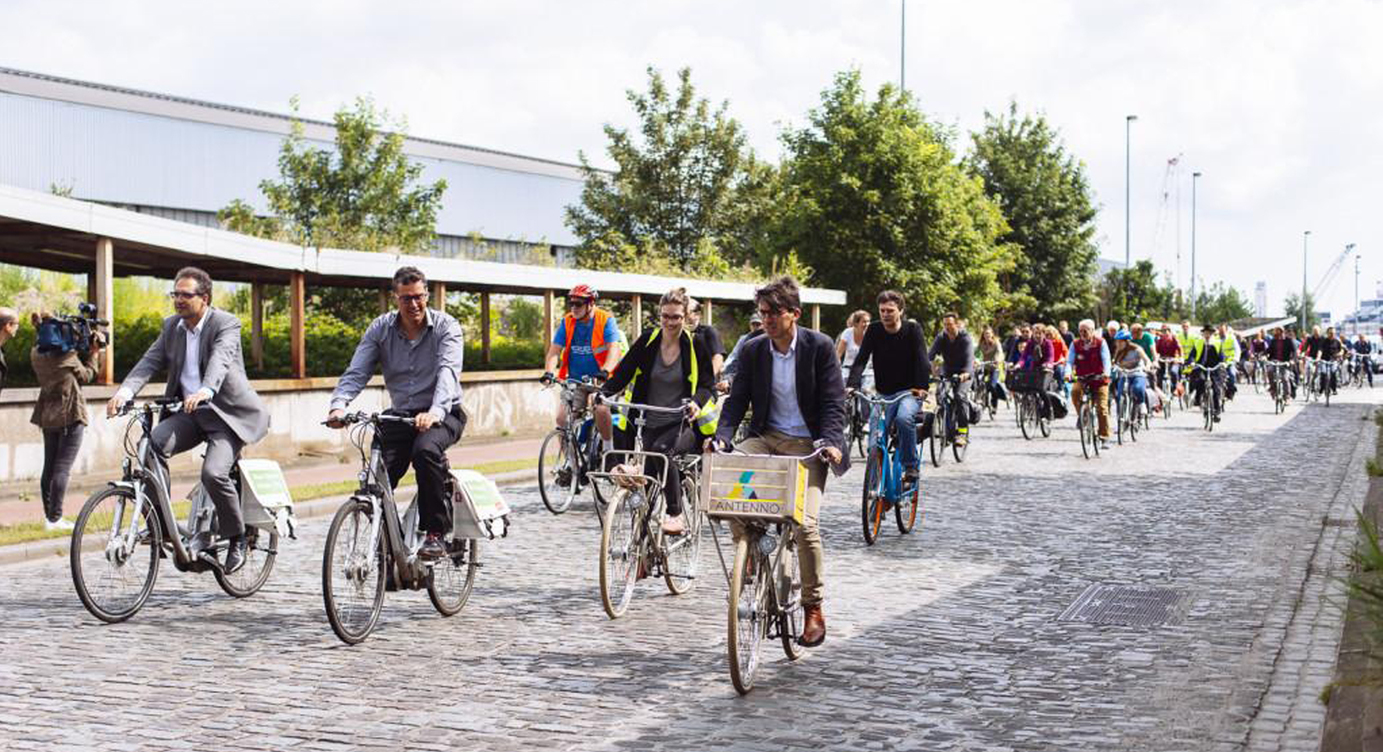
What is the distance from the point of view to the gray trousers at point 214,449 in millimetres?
8227

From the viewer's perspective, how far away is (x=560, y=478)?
1345 centimetres

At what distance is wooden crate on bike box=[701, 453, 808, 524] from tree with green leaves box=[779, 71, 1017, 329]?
3563 cm

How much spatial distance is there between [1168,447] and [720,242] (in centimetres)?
3118

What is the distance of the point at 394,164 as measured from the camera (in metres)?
37.7

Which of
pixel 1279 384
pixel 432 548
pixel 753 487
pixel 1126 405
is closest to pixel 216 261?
pixel 1126 405

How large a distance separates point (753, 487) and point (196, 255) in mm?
14304

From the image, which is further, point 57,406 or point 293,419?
point 293,419

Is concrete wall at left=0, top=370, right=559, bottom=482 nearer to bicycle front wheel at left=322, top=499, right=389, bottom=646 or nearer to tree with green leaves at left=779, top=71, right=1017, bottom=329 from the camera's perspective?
bicycle front wheel at left=322, top=499, right=389, bottom=646

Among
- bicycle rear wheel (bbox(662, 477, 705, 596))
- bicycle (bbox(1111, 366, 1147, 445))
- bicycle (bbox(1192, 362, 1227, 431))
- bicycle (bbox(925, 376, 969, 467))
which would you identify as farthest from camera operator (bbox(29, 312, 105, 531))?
bicycle (bbox(1192, 362, 1227, 431))

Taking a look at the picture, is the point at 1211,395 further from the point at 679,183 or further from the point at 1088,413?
the point at 679,183

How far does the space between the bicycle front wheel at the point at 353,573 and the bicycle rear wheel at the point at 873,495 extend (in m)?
4.51

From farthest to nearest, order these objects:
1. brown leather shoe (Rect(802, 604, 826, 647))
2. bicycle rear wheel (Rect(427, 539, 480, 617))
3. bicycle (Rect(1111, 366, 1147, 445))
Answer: bicycle (Rect(1111, 366, 1147, 445)) → bicycle rear wheel (Rect(427, 539, 480, 617)) → brown leather shoe (Rect(802, 604, 826, 647))

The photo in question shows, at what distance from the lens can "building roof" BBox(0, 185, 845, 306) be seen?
16047 millimetres

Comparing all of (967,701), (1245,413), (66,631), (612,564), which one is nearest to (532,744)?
(967,701)
